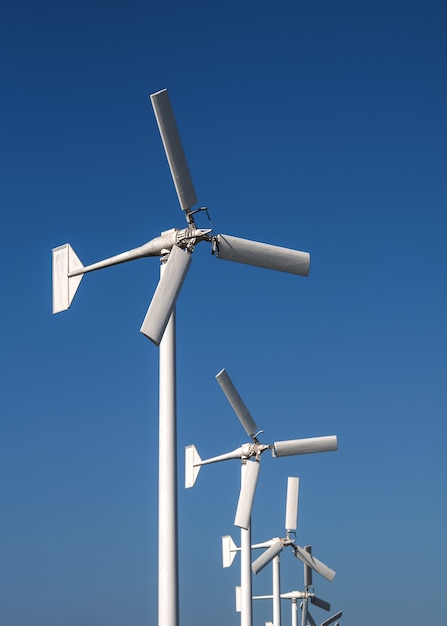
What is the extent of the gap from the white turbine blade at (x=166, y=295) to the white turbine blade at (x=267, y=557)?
2116 cm

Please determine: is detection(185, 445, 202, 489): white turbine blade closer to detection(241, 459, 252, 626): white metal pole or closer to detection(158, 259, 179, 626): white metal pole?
detection(241, 459, 252, 626): white metal pole

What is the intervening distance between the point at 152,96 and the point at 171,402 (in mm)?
5361

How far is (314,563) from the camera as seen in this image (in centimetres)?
4175

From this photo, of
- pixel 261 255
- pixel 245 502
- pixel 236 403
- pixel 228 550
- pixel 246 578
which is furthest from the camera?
pixel 228 550

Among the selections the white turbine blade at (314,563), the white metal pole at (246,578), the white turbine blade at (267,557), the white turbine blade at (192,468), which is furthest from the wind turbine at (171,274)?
the white turbine blade at (314,563)

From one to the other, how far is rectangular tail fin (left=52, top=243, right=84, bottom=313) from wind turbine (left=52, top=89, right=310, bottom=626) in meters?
1.17

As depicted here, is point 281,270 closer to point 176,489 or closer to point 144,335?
point 144,335

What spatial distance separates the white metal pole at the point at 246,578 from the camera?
32.2m

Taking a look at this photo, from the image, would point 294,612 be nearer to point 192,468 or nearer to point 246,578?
point 192,468

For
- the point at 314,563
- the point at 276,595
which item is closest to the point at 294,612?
Result: the point at 276,595

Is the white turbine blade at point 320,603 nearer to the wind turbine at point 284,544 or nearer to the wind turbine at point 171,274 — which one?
the wind turbine at point 284,544

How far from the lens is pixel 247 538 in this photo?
3281 cm

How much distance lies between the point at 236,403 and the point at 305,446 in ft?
8.90

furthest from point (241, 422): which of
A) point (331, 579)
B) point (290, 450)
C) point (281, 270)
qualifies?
point (281, 270)
